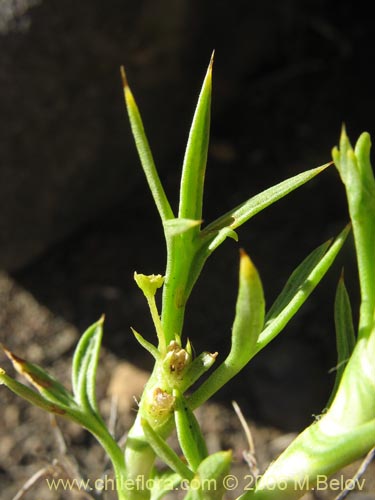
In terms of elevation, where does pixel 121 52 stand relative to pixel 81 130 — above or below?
above

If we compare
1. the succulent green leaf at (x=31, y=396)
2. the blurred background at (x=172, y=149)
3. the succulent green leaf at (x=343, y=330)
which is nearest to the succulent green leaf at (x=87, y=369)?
the succulent green leaf at (x=31, y=396)

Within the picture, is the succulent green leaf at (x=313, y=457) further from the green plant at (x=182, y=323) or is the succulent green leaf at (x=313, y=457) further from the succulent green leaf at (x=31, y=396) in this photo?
the succulent green leaf at (x=31, y=396)

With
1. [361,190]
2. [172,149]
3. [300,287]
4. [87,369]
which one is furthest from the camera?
[172,149]

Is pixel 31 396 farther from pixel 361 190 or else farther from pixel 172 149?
pixel 172 149

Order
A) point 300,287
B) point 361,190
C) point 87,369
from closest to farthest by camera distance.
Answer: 1. point 361,190
2. point 300,287
3. point 87,369

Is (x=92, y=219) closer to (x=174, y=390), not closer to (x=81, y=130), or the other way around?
(x=81, y=130)

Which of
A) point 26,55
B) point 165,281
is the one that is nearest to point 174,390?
point 165,281

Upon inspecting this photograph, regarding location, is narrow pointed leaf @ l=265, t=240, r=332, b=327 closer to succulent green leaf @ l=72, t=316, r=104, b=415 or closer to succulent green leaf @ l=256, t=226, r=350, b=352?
succulent green leaf @ l=256, t=226, r=350, b=352

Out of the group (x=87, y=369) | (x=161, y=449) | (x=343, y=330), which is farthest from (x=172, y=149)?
(x=161, y=449)

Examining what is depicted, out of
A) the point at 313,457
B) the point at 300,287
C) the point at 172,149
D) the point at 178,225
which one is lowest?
the point at 313,457
